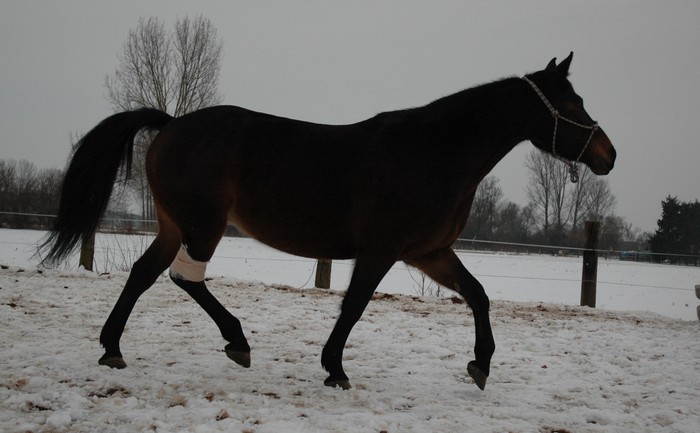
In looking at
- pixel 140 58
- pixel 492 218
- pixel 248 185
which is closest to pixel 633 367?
pixel 248 185

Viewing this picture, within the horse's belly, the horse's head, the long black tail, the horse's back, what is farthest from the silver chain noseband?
the long black tail

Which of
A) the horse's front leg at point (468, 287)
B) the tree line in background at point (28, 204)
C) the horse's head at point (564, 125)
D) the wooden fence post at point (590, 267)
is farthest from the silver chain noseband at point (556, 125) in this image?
the tree line in background at point (28, 204)

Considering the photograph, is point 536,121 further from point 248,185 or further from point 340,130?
point 248,185

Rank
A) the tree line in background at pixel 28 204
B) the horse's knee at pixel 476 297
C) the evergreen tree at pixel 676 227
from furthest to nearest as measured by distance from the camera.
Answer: the evergreen tree at pixel 676 227 → the tree line in background at pixel 28 204 → the horse's knee at pixel 476 297

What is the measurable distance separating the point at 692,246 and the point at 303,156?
2484 centimetres

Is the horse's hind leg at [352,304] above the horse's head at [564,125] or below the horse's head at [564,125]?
below

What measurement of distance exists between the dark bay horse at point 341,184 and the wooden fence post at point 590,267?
5104mm

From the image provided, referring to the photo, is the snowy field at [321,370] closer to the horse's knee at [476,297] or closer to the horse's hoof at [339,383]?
the horse's hoof at [339,383]

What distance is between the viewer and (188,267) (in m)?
3.16

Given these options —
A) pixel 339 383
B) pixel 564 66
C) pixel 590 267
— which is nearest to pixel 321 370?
pixel 339 383

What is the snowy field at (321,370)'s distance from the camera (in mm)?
2271

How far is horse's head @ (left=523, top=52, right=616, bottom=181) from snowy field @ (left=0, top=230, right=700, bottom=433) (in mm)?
1497

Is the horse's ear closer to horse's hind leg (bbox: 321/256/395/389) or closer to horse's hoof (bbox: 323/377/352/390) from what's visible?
horse's hind leg (bbox: 321/256/395/389)

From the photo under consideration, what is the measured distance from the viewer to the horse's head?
314 centimetres
